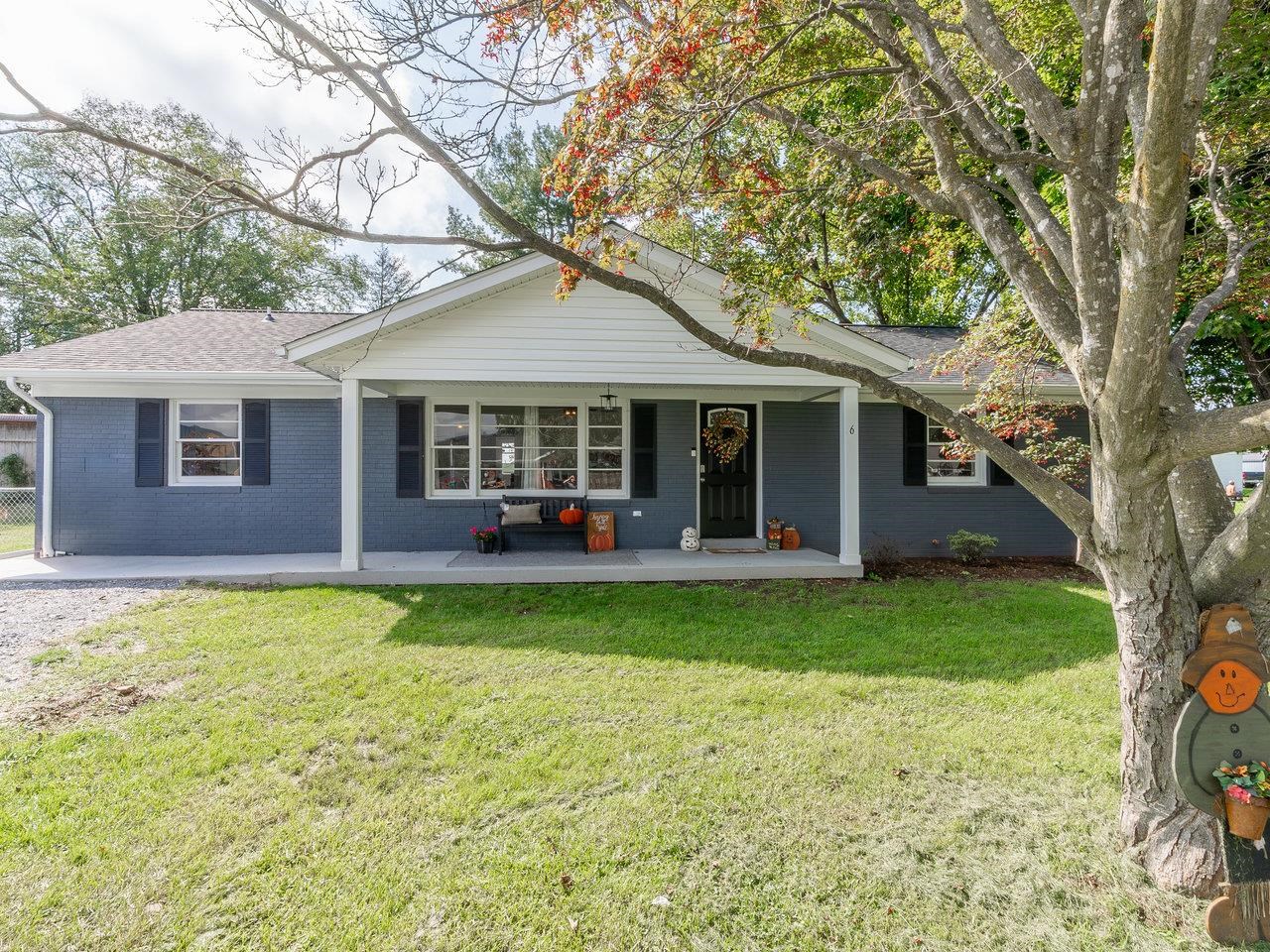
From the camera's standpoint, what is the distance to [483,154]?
335 cm

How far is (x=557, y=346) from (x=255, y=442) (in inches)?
192

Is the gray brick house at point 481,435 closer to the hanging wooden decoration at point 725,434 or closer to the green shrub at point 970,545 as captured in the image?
the hanging wooden decoration at point 725,434

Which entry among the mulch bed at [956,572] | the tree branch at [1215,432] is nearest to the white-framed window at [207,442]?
the mulch bed at [956,572]

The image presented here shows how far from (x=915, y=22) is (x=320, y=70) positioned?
2.91m

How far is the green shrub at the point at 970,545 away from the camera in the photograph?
8.38 metres

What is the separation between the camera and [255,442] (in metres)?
8.32

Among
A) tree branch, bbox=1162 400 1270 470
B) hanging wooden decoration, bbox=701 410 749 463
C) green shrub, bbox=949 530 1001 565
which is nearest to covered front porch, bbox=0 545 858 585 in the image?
hanging wooden decoration, bbox=701 410 749 463

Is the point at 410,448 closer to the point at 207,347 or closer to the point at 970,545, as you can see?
the point at 207,347

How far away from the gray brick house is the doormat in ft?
2.40

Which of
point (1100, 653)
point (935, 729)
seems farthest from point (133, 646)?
point (1100, 653)

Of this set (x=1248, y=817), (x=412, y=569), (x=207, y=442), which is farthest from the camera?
(x=207, y=442)

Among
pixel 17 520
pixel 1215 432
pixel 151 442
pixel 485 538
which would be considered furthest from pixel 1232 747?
pixel 17 520

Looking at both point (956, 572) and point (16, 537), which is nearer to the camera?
point (956, 572)

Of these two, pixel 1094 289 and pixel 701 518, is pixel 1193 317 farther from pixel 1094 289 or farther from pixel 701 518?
pixel 701 518
